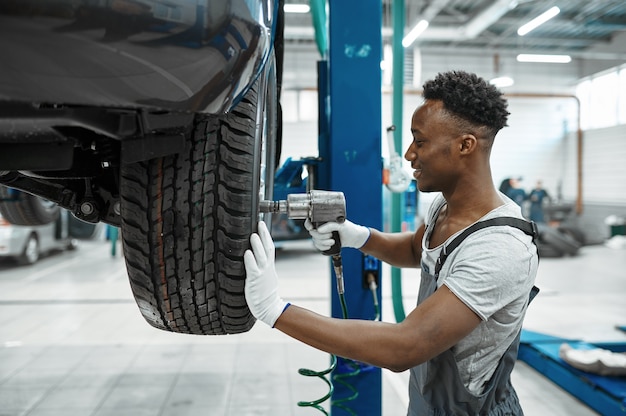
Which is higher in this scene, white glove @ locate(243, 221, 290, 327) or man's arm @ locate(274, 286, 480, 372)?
white glove @ locate(243, 221, 290, 327)

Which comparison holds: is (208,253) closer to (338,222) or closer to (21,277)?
(338,222)

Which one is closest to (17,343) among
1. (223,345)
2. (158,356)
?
(158,356)

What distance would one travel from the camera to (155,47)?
0.77 meters

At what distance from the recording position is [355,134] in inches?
76.5

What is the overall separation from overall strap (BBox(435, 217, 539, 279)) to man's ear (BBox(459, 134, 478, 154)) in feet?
0.65

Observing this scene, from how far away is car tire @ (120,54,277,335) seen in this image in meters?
1.07

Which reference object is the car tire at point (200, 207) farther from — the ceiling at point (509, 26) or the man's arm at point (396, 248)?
the ceiling at point (509, 26)

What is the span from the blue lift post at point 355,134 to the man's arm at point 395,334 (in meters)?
0.85

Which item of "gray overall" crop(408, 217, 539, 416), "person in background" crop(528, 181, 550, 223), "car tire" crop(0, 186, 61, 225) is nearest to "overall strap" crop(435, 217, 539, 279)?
"gray overall" crop(408, 217, 539, 416)

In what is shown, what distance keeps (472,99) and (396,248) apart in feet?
2.23

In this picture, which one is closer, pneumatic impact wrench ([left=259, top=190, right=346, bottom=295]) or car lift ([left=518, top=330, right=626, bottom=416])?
pneumatic impact wrench ([left=259, top=190, right=346, bottom=295])

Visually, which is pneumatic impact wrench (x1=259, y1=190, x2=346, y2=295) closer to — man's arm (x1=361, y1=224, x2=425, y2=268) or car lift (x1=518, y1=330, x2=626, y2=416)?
man's arm (x1=361, y1=224, x2=425, y2=268)

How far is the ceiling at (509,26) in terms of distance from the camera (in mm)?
9680

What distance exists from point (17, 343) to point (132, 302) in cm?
139
